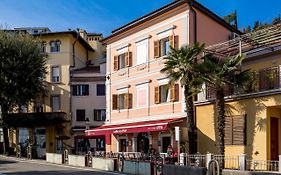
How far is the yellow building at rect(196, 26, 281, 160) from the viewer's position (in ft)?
80.6

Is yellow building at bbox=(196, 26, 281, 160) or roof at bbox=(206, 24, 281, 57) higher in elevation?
roof at bbox=(206, 24, 281, 57)

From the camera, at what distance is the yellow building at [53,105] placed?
53.4 m

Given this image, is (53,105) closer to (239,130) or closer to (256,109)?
(239,130)

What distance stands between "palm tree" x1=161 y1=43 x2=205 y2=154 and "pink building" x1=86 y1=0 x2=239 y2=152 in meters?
0.77

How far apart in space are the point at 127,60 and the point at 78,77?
1670 cm

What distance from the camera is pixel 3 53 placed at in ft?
144

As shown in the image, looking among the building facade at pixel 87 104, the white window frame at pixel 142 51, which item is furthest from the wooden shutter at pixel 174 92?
the building facade at pixel 87 104

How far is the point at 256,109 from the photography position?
25000 millimetres

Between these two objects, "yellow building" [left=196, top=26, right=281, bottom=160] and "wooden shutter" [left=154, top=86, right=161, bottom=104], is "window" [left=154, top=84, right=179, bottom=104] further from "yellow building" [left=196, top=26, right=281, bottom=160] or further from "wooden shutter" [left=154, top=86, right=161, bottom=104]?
"yellow building" [left=196, top=26, right=281, bottom=160]

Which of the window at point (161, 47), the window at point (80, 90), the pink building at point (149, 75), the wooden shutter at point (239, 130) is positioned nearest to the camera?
the wooden shutter at point (239, 130)

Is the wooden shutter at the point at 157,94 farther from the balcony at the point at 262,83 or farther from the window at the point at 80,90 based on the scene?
the window at the point at 80,90

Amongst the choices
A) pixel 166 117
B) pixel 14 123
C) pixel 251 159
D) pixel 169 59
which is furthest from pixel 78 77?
pixel 251 159

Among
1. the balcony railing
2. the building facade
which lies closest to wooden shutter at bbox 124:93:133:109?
the balcony railing

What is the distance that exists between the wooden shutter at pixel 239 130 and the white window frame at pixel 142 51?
11.2m
